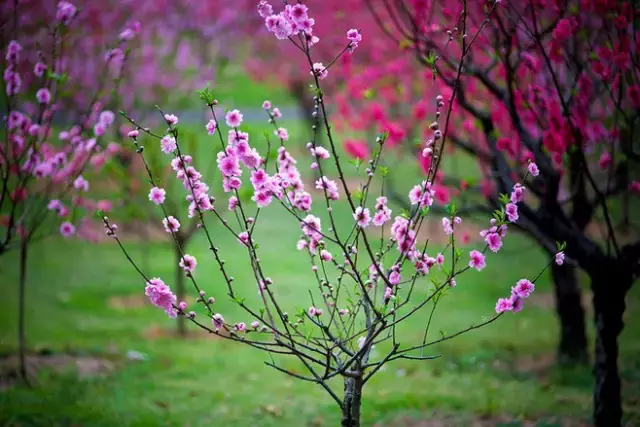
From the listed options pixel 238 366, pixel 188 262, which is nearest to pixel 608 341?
pixel 188 262

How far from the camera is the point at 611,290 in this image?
5414mm

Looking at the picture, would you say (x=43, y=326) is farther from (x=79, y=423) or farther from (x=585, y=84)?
(x=585, y=84)

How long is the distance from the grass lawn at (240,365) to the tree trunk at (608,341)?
21.1 inches

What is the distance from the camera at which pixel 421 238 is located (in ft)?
57.3

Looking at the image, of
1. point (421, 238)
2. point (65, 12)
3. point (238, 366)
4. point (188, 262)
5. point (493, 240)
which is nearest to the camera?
point (493, 240)

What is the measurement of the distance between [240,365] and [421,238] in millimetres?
9308

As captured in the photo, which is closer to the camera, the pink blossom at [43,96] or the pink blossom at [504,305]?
the pink blossom at [504,305]

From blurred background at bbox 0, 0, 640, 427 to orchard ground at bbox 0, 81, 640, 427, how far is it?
4cm

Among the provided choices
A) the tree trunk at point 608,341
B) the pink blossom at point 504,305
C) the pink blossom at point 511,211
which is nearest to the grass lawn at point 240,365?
the tree trunk at point 608,341

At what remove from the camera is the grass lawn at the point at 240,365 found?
6.31 metres

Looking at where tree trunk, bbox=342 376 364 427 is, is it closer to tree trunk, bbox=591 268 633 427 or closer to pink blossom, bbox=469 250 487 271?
pink blossom, bbox=469 250 487 271

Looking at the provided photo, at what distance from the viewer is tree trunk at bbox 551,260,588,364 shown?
7.93 metres

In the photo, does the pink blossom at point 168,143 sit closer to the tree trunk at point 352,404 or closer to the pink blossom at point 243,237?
the pink blossom at point 243,237

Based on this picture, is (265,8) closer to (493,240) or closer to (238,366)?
Answer: (493,240)
